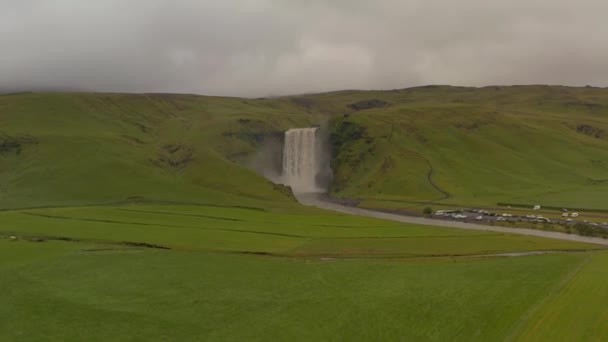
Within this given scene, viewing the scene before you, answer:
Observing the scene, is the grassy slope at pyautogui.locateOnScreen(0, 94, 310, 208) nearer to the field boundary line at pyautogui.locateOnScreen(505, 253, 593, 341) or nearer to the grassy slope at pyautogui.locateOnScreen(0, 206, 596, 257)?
the grassy slope at pyautogui.locateOnScreen(0, 206, 596, 257)

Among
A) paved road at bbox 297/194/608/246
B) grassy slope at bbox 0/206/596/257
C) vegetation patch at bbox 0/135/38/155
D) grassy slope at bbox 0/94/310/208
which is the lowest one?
Answer: paved road at bbox 297/194/608/246

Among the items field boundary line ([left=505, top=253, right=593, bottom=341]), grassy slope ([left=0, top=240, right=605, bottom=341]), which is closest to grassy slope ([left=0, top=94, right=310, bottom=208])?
grassy slope ([left=0, top=240, right=605, bottom=341])

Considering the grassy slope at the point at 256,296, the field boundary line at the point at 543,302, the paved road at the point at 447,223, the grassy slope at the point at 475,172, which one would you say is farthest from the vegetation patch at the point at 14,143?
the field boundary line at the point at 543,302

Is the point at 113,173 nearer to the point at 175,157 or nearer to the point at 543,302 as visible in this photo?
the point at 175,157

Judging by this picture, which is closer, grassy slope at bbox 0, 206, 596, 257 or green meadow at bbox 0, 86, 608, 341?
green meadow at bbox 0, 86, 608, 341

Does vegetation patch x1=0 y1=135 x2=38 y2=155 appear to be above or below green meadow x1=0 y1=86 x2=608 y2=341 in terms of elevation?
above

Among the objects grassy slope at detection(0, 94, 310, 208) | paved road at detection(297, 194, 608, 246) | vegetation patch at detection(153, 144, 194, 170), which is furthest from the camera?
vegetation patch at detection(153, 144, 194, 170)

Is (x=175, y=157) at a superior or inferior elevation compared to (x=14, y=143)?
inferior

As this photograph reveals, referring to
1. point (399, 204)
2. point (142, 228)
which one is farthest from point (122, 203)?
point (399, 204)

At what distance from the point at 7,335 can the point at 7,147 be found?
524 feet

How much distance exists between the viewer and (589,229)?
9931 centimetres

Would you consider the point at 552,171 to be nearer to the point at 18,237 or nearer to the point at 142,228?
the point at 142,228

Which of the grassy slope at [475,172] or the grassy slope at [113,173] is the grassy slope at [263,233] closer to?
the grassy slope at [113,173]

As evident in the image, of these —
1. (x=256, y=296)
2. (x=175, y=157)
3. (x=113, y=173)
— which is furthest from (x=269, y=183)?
(x=256, y=296)
